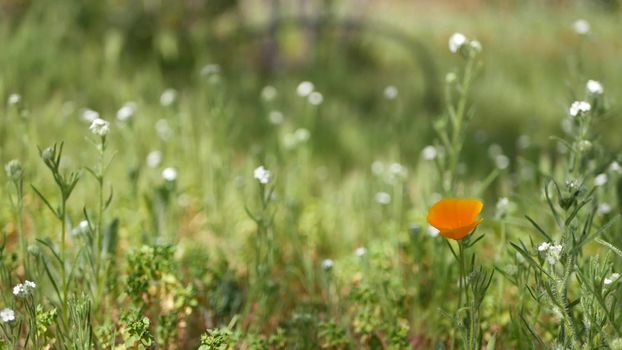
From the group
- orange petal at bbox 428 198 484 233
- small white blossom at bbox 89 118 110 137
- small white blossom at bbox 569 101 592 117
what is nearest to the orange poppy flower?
orange petal at bbox 428 198 484 233

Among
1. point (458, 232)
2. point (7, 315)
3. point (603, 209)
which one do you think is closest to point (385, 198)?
point (603, 209)

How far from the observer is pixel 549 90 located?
20.6 feet

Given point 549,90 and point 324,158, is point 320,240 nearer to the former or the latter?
point 324,158

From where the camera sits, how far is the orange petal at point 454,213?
1.52 metres

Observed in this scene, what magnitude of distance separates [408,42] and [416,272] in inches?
109

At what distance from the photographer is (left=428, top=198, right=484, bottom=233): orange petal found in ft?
5.00

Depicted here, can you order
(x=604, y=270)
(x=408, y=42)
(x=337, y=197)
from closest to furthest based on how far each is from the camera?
(x=604, y=270), (x=337, y=197), (x=408, y=42)

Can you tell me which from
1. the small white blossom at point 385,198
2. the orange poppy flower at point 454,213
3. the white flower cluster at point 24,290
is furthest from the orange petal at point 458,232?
the small white blossom at point 385,198

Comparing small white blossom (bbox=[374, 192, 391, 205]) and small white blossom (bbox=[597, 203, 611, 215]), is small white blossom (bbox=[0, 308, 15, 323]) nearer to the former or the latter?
small white blossom (bbox=[374, 192, 391, 205])

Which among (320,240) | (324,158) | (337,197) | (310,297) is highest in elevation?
(324,158)

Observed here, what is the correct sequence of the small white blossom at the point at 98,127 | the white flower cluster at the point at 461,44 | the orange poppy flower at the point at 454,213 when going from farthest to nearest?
the white flower cluster at the point at 461,44 < the small white blossom at the point at 98,127 < the orange poppy flower at the point at 454,213

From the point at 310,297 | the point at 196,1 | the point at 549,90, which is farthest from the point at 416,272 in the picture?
the point at 549,90

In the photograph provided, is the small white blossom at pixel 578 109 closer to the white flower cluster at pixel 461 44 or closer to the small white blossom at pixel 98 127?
the white flower cluster at pixel 461 44

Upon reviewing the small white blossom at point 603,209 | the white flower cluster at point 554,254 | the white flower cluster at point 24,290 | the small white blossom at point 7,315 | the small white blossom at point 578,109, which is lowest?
the small white blossom at point 7,315
